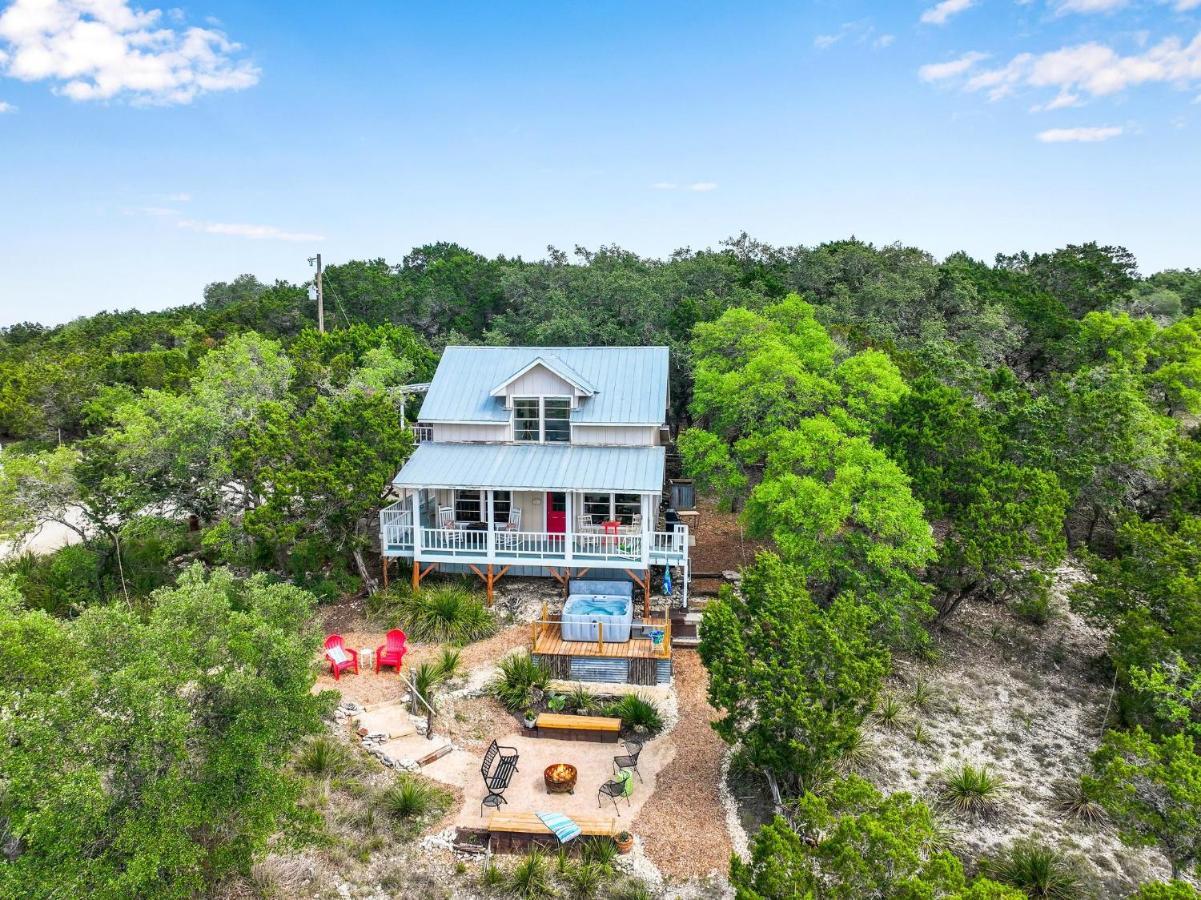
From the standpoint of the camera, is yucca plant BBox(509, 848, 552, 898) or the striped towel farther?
the striped towel

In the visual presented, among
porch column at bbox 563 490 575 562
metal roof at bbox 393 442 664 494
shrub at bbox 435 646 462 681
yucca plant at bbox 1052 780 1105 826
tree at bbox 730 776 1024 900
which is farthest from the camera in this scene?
metal roof at bbox 393 442 664 494

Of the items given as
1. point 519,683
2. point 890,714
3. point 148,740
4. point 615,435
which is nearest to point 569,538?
point 615,435

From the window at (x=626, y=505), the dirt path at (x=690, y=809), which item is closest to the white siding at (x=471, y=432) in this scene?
the window at (x=626, y=505)

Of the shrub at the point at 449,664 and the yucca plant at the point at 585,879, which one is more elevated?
the shrub at the point at 449,664

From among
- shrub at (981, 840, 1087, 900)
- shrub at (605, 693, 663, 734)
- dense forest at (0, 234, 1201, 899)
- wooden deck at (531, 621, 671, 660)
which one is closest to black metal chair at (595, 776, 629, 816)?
dense forest at (0, 234, 1201, 899)

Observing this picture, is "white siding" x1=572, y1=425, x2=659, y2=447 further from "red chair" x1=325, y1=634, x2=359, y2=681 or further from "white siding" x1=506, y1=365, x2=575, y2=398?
"red chair" x1=325, y1=634, x2=359, y2=681

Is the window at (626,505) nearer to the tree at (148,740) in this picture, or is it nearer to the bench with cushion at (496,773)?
the bench with cushion at (496,773)

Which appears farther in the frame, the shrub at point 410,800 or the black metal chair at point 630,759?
the black metal chair at point 630,759
